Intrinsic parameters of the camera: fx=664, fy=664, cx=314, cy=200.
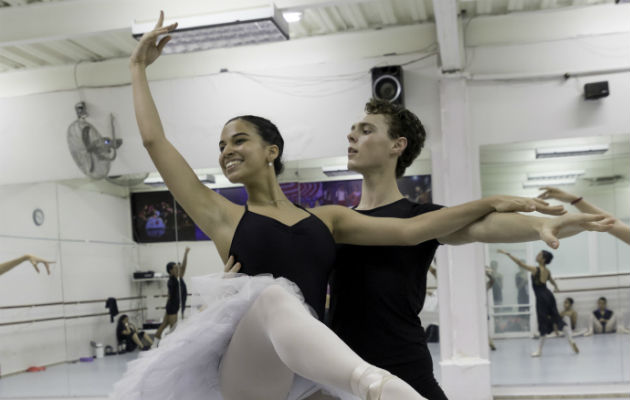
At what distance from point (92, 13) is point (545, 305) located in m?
4.98

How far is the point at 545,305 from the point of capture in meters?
6.38

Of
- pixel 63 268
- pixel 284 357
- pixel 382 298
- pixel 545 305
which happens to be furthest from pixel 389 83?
pixel 284 357

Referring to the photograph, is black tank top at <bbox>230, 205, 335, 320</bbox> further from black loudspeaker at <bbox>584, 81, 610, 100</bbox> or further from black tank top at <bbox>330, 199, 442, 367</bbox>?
black loudspeaker at <bbox>584, 81, 610, 100</bbox>

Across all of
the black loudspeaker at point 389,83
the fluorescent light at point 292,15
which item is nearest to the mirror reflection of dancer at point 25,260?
the fluorescent light at point 292,15

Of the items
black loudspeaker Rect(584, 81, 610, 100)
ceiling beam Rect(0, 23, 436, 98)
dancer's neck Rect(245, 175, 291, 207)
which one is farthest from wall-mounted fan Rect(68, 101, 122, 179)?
dancer's neck Rect(245, 175, 291, 207)

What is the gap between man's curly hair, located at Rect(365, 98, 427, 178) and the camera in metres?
2.44

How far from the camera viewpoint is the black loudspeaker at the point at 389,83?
21.3 ft

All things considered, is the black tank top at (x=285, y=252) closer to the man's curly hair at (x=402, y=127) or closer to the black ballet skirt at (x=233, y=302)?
the black ballet skirt at (x=233, y=302)

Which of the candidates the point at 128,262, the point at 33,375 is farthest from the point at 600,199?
the point at 33,375

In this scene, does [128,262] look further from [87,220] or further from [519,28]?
[519,28]

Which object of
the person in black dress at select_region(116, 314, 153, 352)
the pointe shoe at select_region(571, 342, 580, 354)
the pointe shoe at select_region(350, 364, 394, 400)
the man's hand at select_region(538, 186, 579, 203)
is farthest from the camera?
the person in black dress at select_region(116, 314, 153, 352)

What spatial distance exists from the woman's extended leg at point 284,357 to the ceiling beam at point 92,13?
411 centimetres

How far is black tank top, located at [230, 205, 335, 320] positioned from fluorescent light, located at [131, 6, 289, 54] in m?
3.61

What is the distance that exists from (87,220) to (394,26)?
13.0ft
